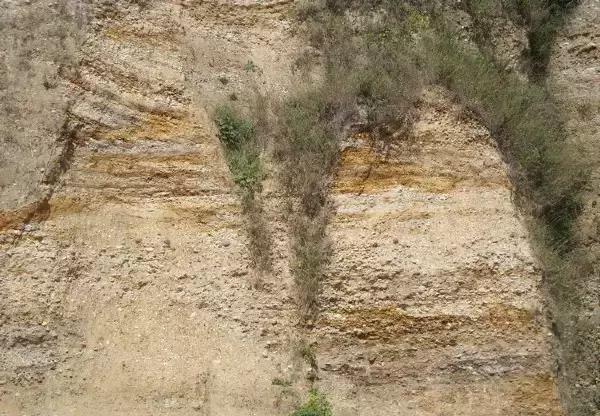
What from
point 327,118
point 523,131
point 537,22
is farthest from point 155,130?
point 537,22

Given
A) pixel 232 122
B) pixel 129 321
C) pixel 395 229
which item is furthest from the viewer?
pixel 232 122

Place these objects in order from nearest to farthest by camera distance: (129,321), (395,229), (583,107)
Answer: (129,321), (395,229), (583,107)

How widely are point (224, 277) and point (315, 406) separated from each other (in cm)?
201

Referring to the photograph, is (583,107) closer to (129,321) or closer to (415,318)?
(415,318)

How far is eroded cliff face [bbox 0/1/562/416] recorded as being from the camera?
741 centimetres

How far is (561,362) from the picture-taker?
7.93m

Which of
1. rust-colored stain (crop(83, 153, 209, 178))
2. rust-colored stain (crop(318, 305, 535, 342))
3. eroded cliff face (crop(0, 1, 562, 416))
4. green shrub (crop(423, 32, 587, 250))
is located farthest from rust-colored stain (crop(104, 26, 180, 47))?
rust-colored stain (crop(318, 305, 535, 342))

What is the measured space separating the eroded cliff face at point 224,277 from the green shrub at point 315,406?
16 cm

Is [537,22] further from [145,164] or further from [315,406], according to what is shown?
[315,406]

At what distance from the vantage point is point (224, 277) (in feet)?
26.5

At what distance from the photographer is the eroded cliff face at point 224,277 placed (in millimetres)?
7406

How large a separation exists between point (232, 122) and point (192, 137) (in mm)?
617

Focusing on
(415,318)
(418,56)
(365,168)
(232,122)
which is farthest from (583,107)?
(232,122)

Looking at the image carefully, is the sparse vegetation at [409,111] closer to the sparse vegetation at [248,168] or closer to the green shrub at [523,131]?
the green shrub at [523,131]
